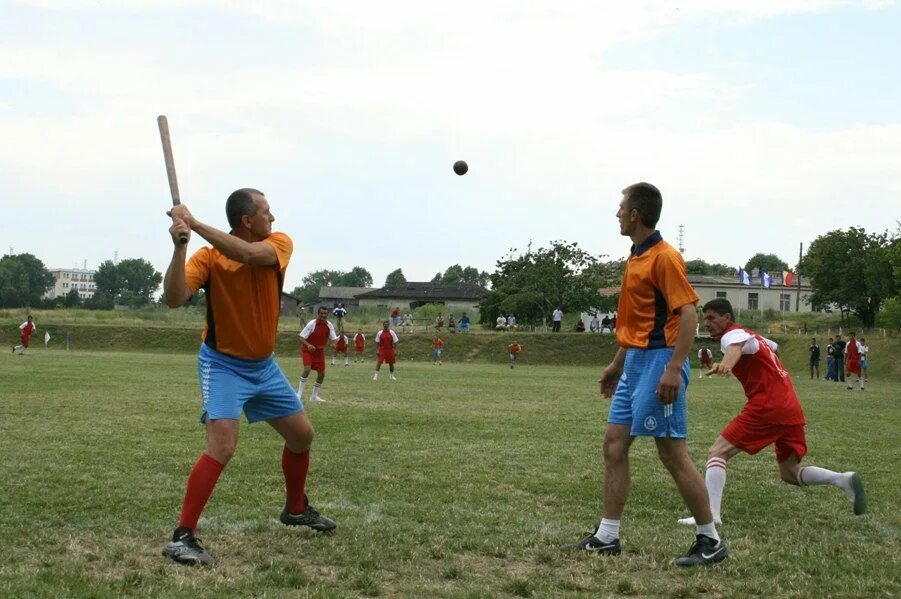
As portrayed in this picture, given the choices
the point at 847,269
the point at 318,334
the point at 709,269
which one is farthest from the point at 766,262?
the point at 318,334

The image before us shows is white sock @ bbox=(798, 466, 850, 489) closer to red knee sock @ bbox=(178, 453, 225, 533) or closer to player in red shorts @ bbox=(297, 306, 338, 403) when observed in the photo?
red knee sock @ bbox=(178, 453, 225, 533)

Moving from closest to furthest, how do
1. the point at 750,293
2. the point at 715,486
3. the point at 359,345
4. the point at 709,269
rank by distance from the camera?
the point at 715,486, the point at 359,345, the point at 750,293, the point at 709,269

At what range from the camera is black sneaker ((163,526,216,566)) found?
17.3ft

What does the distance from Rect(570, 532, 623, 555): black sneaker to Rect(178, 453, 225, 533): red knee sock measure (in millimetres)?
2233

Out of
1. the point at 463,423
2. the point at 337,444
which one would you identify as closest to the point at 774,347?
the point at 337,444

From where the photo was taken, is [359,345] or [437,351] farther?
[437,351]

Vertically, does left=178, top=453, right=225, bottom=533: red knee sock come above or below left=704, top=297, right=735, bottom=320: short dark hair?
below

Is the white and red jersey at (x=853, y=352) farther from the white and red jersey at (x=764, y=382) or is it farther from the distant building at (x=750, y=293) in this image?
the distant building at (x=750, y=293)

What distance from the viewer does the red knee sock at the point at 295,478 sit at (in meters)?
6.33

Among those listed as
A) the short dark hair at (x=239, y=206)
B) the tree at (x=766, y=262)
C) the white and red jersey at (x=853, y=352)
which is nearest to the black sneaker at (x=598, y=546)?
the short dark hair at (x=239, y=206)

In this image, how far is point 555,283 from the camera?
62.7 meters

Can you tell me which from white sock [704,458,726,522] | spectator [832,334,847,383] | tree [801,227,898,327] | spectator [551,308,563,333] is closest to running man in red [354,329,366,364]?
spectator [551,308,563,333]

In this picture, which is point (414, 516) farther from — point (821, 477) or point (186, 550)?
point (821, 477)

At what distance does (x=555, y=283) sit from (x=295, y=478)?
56.9 meters
